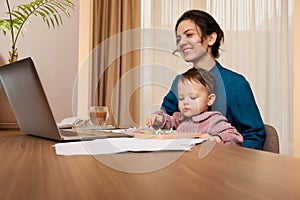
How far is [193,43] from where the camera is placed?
1.87m

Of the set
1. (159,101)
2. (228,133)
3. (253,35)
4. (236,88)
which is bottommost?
(159,101)

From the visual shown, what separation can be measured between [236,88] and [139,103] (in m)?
1.59

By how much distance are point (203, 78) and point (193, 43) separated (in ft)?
0.94

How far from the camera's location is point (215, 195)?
326 mm

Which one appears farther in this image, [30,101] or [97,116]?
[97,116]

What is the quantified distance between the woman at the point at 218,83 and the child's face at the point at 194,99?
5 cm

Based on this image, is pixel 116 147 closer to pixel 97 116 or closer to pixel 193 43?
pixel 97 116

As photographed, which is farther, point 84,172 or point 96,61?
point 96,61

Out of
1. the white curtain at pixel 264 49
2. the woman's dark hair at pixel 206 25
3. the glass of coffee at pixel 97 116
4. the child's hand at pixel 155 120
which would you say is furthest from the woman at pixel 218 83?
the white curtain at pixel 264 49

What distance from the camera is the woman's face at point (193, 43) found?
1839mm

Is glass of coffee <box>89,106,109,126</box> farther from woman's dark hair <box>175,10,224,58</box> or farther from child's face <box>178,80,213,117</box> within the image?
woman's dark hair <box>175,10,224,58</box>

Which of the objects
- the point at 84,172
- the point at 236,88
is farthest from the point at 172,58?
the point at 84,172

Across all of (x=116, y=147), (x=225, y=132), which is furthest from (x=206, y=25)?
(x=116, y=147)

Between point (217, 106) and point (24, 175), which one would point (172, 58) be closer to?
point (217, 106)
